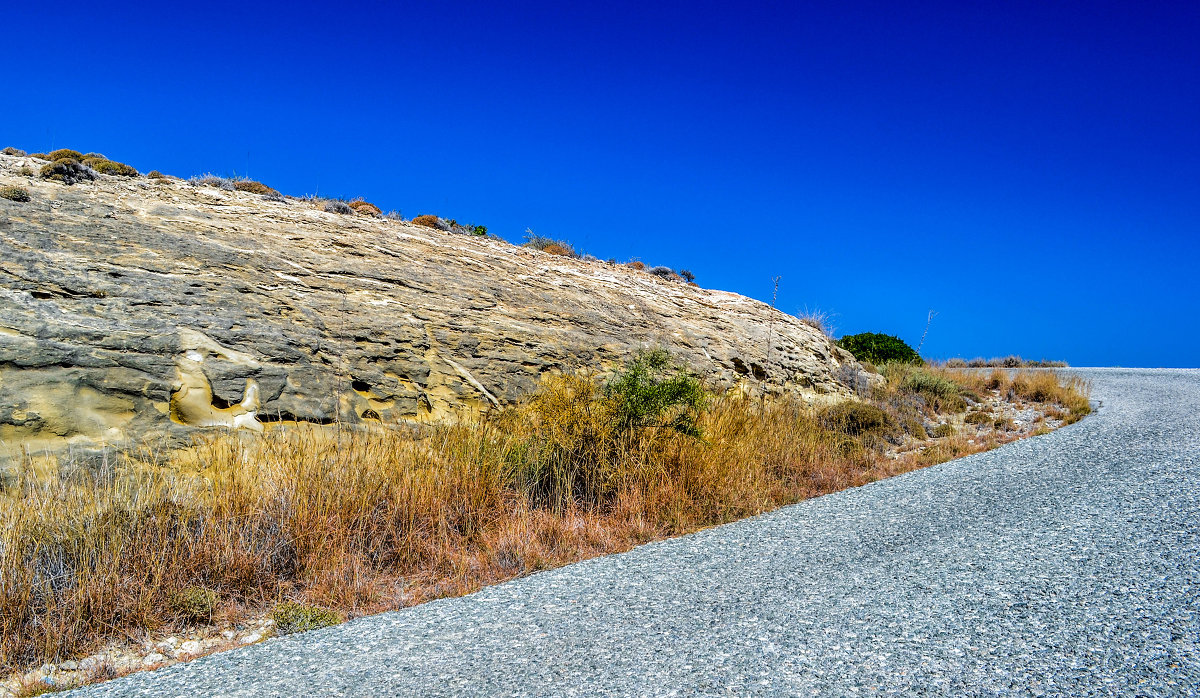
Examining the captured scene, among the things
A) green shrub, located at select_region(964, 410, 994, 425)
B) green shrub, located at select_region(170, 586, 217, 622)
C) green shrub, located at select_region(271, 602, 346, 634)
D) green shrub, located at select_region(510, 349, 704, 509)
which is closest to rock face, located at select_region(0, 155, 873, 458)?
green shrub, located at select_region(510, 349, 704, 509)

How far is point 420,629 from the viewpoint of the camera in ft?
13.5

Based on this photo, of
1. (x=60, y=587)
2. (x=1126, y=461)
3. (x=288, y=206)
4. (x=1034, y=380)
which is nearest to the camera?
(x=60, y=587)

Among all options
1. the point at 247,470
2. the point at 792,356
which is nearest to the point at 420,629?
the point at 247,470

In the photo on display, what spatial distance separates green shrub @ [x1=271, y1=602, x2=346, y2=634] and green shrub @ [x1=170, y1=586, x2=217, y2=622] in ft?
1.30

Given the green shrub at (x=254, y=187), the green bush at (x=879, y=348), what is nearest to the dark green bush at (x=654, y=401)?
the green shrub at (x=254, y=187)

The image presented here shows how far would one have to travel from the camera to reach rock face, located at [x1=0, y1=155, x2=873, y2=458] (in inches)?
242

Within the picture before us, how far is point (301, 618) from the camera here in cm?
430

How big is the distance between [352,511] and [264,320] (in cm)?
360

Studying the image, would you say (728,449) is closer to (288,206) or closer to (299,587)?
(299,587)

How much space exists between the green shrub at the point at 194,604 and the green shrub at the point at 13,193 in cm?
735

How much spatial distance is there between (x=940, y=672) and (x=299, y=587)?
13.9 feet

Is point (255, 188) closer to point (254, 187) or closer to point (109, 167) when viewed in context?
point (254, 187)

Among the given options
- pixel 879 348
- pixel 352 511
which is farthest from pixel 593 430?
pixel 879 348

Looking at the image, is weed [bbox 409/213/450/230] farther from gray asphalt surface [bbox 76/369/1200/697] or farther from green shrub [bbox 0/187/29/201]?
gray asphalt surface [bbox 76/369/1200/697]
